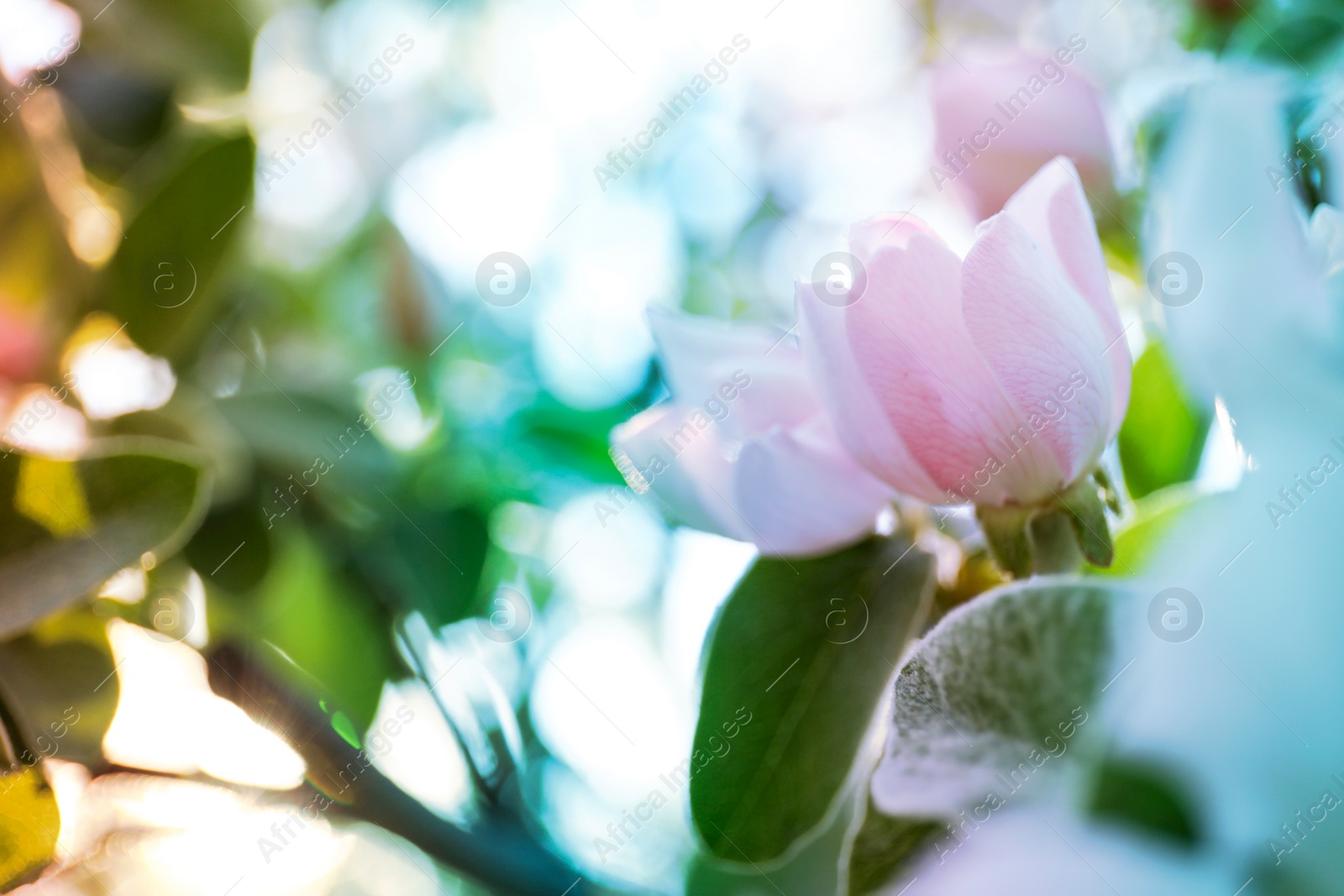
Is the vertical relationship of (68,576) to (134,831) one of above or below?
above

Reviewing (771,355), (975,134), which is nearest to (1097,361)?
(771,355)

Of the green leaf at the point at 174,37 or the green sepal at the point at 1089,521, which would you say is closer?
the green sepal at the point at 1089,521

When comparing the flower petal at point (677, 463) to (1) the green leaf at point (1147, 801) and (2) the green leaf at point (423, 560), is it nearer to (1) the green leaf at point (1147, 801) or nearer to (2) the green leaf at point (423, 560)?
(1) the green leaf at point (1147, 801)

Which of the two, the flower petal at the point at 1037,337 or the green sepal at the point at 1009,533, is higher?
the flower petal at the point at 1037,337

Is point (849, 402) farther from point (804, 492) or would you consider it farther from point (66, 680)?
point (66, 680)

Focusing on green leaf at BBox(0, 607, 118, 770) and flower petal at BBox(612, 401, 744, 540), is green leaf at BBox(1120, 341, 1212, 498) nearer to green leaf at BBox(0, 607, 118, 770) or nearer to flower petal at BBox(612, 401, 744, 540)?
flower petal at BBox(612, 401, 744, 540)

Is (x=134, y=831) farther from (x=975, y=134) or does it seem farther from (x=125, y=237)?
(x=975, y=134)

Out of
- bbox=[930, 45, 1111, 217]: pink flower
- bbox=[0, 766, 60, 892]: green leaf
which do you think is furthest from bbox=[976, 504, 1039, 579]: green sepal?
bbox=[0, 766, 60, 892]: green leaf

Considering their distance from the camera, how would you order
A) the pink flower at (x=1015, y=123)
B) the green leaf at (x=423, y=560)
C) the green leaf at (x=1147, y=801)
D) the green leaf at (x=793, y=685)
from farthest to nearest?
the green leaf at (x=423, y=560) → the pink flower at (x=1015, y=123) → the green leaf at (x=793, y=685) → the green leaf at (x=1147, y=801)

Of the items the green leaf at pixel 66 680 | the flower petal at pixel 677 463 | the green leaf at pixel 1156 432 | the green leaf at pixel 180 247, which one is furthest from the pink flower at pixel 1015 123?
the green leaf at pixel 66 680
